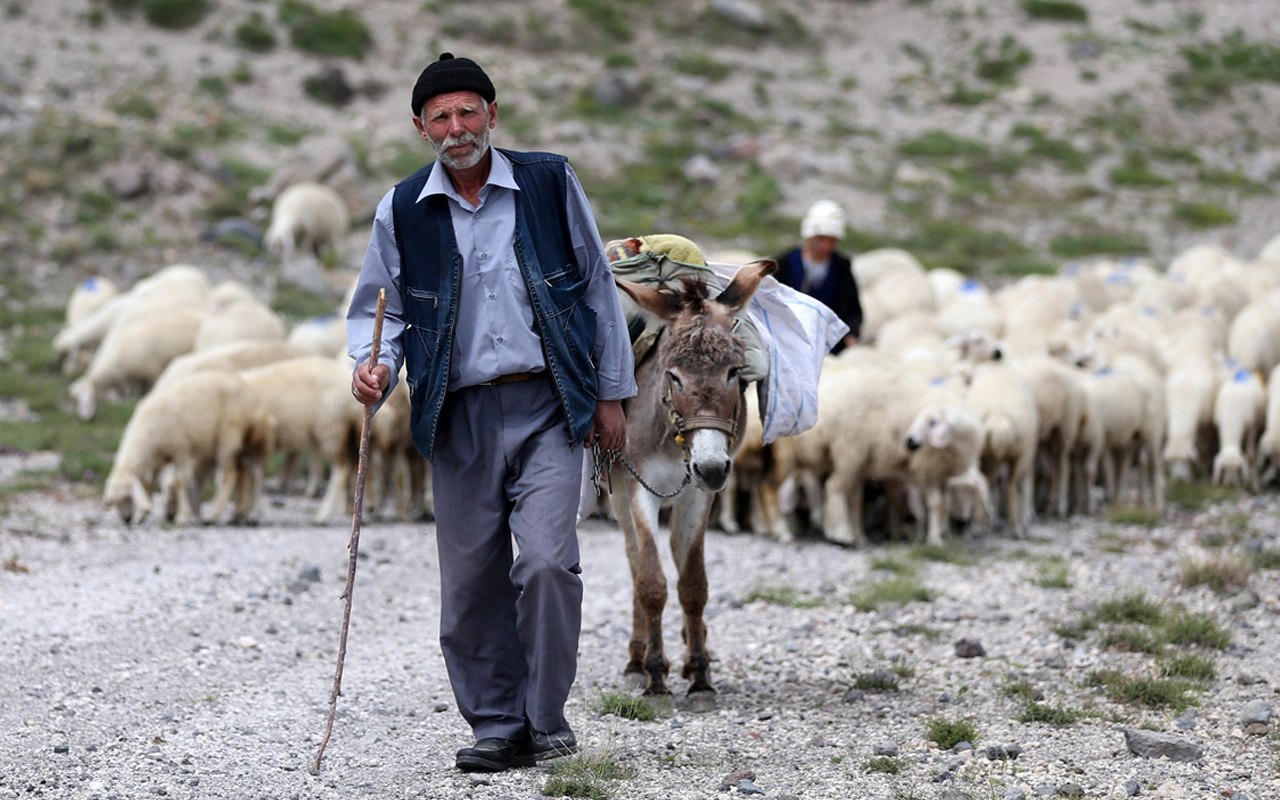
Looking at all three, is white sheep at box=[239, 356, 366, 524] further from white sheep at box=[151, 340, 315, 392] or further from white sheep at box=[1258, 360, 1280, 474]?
white sheep at box=[1258, 360, 1280, 474]

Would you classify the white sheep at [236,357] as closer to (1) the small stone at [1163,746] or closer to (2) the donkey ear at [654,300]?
(2) the donkey ear at [654,300]

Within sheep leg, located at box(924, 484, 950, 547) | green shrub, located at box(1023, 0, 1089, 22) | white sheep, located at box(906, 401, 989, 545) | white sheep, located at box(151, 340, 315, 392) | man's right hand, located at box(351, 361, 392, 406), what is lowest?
sheep leg, located at box(924, 484, 950, 547)

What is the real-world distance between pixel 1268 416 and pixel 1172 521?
1.73 metres

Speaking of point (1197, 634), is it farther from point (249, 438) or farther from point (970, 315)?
point (970, 315)

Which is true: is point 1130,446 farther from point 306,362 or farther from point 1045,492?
point 306,362

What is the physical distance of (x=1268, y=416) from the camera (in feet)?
35.9

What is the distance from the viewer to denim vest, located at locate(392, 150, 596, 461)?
419 centimetres

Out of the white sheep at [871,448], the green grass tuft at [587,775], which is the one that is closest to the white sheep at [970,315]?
the white sheep at [871,448]

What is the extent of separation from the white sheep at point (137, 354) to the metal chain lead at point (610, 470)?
9.20m

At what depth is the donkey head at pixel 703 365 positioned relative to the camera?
4.55 m

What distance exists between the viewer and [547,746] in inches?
172

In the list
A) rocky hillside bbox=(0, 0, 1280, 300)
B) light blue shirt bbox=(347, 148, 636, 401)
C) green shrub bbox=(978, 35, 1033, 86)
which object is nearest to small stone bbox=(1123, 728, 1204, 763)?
light blue shirt bbox=(347, 148, 636, 401)

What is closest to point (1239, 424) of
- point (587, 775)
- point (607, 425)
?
point (607, 425)

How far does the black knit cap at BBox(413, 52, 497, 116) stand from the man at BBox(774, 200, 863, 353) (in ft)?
16.0
